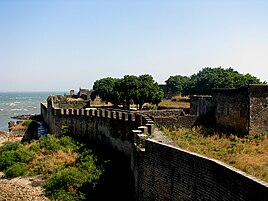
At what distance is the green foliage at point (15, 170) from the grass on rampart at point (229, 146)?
790 cm

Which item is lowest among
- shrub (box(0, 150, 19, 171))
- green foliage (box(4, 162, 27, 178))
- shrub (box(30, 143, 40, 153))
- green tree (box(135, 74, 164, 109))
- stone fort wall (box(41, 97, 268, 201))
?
green foliage (box(4, 162, 27, 178))

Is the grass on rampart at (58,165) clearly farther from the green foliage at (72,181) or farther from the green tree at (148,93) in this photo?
the green tree at (148,93)

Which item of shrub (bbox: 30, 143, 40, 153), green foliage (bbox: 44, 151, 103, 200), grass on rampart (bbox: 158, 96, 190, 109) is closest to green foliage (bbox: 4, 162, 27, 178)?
shrub (bbox: 30, 143, 40, 153)

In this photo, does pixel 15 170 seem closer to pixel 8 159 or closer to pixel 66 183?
pixel 8 159

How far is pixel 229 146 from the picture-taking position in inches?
607

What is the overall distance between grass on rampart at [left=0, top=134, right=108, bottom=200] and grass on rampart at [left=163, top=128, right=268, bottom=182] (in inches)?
172

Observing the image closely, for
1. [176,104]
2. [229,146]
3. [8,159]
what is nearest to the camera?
[229,146]

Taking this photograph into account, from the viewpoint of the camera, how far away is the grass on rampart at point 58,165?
44.2ft

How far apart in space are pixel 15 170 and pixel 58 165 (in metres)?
2.30

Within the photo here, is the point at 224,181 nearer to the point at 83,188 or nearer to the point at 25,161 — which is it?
the point at 83,188

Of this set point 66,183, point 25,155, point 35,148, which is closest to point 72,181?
point 66,183

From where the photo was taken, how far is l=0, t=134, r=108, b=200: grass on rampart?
13.5m

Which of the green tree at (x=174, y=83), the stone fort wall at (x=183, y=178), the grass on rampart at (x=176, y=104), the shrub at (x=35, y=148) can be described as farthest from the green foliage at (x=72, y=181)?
the green tree at (x=174, y=83)

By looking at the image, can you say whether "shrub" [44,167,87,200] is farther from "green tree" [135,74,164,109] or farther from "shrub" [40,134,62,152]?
"green tree" [135,74,164,109]
